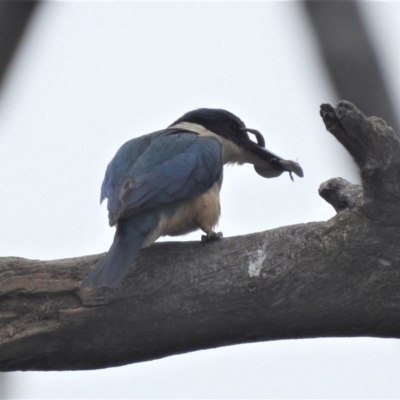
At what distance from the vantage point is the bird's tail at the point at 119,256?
3359 mm

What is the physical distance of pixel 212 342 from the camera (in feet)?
10.9

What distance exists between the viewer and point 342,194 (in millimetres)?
3600

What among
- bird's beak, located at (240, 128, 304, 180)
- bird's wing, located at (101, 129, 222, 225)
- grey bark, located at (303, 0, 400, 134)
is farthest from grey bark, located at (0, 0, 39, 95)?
bird's beak, located at (240, 128, 304, 180)

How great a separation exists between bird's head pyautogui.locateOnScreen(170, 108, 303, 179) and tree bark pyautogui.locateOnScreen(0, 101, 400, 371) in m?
1.35

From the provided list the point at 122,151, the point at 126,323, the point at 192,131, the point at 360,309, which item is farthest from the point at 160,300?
the point at 192,131

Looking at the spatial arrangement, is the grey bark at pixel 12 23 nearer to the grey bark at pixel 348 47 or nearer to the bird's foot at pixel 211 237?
the grey bark at pixel 348 47

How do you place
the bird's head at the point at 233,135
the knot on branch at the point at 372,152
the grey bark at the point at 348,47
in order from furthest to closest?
the bird's head at the point at 233,135 < the knot on branch at the point at 372,152 < the grey bark at the point at 348,47

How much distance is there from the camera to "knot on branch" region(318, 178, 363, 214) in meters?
3.50

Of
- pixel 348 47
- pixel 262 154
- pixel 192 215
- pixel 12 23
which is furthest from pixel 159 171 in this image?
pixel 12 23

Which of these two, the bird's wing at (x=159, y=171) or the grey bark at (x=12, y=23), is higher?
the grey bark at (x=12, y=23)

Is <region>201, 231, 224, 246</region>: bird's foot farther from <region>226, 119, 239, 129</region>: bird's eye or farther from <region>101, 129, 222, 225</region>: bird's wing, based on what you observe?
<region>226, 119, 239, 129</region>: bird's eye

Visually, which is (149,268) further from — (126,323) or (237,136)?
(237,136)

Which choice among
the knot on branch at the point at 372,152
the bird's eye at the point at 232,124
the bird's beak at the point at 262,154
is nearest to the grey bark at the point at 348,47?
the knot on branch at the point at 372,152

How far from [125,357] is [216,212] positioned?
1121mm
